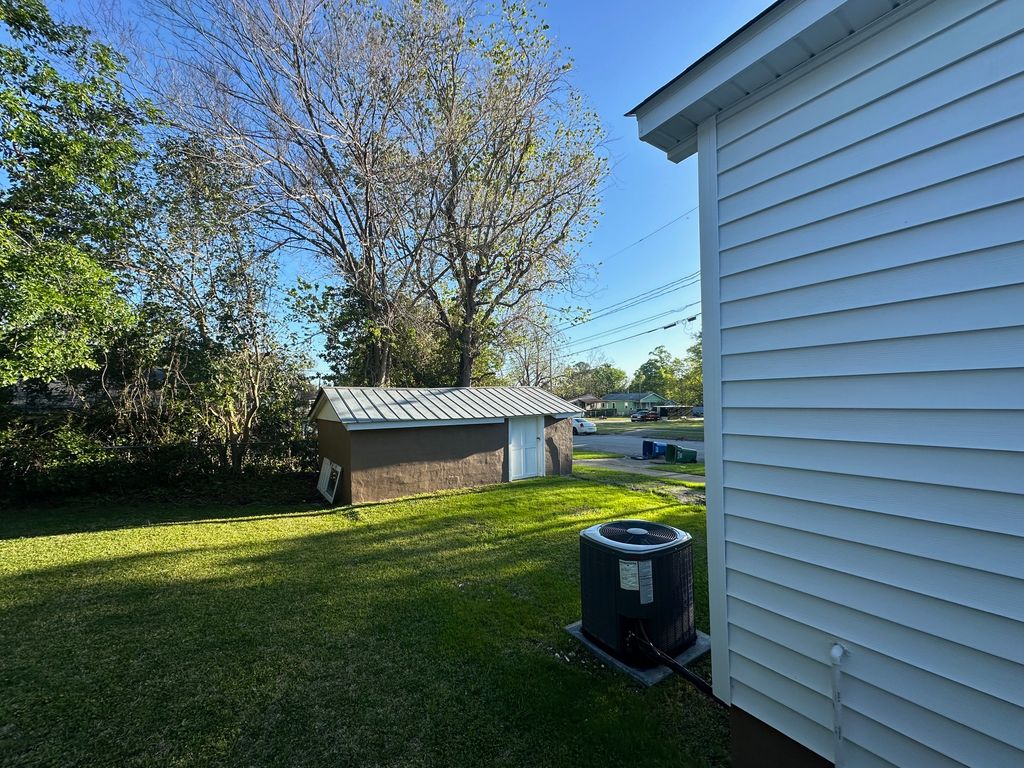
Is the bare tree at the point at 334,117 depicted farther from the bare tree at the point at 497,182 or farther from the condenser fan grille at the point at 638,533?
the condenser fan grille at the point at 638,533

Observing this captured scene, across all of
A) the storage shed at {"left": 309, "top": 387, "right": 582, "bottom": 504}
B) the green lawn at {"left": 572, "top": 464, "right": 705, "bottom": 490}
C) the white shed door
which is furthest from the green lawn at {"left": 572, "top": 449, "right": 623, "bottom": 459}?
the white shed door

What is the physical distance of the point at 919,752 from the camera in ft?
4.75

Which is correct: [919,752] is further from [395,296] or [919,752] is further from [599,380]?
[599,380]

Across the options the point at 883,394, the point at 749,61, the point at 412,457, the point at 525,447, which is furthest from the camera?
the point at 525,447

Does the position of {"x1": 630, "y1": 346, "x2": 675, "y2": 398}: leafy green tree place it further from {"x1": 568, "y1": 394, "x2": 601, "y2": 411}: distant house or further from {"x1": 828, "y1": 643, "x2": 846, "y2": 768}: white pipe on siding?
{"x1": 828, "y1": 643, "x2": 846, "y2": 768}: white pipe on siding

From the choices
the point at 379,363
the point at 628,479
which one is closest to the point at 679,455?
the point at 628,479

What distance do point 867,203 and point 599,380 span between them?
209 feet

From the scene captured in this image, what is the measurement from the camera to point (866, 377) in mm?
1623

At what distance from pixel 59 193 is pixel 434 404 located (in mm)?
7838

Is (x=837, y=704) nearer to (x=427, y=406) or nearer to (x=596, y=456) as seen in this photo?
(x=427, y=406)

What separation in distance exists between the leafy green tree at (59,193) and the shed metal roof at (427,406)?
4.13 meters

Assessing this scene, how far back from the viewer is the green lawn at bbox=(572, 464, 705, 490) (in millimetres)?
9884

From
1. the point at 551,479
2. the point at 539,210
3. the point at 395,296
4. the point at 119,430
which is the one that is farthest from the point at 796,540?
the point at 539,210

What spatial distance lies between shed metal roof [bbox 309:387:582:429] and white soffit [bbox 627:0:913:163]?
7.06m
